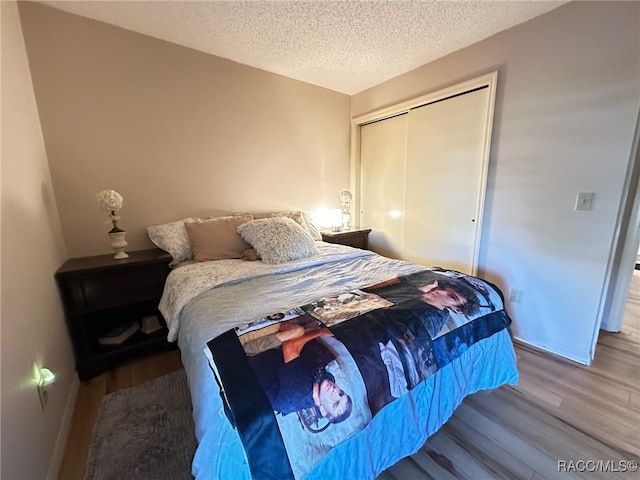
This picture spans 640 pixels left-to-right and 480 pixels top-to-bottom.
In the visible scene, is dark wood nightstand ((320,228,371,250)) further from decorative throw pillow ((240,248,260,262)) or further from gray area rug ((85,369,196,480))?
gray area rug ((85,369,196,480))

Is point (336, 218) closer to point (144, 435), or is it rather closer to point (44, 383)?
point (144, 435)

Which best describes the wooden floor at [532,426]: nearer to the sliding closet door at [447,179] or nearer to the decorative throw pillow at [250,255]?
the decorative throw pillow at [250,255]

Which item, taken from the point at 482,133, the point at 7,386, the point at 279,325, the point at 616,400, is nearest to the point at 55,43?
the point at 7,386

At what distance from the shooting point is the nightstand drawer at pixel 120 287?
1705mm

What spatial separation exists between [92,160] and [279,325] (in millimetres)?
2035

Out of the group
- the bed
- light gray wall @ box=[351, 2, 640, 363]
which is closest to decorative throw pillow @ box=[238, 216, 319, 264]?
the bed

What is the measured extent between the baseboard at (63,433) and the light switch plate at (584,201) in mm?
3243

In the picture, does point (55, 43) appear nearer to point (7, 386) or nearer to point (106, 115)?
point (106, 115)

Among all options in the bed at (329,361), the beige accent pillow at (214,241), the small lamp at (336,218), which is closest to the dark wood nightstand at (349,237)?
the small lamp at (336,218)

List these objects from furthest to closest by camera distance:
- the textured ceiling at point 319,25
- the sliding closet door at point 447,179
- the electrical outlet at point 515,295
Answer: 1. the sliding closet door at point 447,179
2. the electrical outlet at point 515,295
3. the textured ceiling at point 319,25

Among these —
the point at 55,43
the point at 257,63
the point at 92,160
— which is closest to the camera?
the point at 55,43

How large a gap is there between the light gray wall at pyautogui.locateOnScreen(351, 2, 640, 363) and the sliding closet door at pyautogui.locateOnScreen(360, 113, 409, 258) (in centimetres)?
80

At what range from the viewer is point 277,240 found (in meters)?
1.95

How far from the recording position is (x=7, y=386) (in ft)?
2.92
